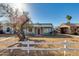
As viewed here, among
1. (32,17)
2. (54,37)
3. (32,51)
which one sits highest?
(32,17)

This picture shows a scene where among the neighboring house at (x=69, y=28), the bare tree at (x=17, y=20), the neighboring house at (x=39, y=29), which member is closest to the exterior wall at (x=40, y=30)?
the neighboring house at (x=39, y=29)

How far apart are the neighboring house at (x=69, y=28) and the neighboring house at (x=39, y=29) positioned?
265 mm

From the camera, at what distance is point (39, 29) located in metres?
5.44

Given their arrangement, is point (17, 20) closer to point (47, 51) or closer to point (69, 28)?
point (47, 51)

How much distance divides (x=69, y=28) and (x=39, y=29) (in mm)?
731

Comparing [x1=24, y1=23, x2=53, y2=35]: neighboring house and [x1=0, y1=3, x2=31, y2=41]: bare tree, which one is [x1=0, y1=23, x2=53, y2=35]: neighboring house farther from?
[x1=0, y1=3, x2=31, y2=41]: bare tree

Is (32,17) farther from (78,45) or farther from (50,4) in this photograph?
(78,45)

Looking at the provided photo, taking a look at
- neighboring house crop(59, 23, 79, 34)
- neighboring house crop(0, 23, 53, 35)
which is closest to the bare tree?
neighboring house crop(0, 23, 53, 35)

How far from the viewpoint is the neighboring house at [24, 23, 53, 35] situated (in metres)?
5.43

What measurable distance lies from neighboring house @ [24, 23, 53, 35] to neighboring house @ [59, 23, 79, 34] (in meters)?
0.27

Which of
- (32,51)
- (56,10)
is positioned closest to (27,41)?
(32,51)

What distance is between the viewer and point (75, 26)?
5.45 meters

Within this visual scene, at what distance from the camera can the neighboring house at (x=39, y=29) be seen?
5430 mm

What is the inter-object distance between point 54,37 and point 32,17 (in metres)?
0.71
